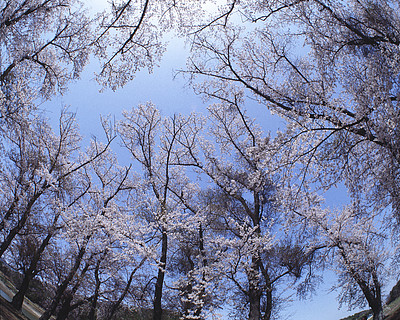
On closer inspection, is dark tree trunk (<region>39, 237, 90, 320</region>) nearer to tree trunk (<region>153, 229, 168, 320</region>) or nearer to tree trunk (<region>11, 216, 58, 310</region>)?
tree trunk (<region>11, 216, 58, 310</region>)

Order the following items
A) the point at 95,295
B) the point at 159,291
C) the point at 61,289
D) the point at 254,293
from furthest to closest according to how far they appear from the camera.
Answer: the point at 95,295, the point at 61,289, the point at 159,291, the point at 254,293

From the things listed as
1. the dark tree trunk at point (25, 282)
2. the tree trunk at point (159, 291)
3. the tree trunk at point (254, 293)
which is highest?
the tree trunk at point (254, 293)

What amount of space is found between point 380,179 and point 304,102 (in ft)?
6.64

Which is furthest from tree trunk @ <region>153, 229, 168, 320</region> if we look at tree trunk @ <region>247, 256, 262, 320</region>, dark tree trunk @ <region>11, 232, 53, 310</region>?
dark tree trunk @ <region>11, 232, 53, 310</region>

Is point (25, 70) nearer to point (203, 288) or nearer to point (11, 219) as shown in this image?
point (11, 219)

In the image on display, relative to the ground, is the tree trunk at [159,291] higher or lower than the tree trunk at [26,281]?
higher

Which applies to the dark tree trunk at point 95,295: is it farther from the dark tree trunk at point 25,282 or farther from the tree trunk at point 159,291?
the tree trunk at point 159,291

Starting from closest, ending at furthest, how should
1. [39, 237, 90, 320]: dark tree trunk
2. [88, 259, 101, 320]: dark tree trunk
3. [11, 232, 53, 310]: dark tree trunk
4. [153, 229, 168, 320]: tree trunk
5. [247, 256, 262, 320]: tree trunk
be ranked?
[247, 256, 262, 320]: tree trunk
[153, 229, 168, 320]: tree trunk
[39, 237, 90, 320]: dark tree trunk
[11, 232, 53, 310]: dark tree trunk
[88, 259, 101, 320]: dark tree trunk

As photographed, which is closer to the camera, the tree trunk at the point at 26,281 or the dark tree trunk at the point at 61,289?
the dark tree trunk at the point at 61,289

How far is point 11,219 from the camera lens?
30.8 feet

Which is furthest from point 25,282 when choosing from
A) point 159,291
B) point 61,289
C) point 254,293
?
point 254,293

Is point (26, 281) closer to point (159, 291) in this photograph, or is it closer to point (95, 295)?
point (95, 295)

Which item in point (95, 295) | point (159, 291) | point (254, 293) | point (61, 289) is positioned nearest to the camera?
point (254, 293)

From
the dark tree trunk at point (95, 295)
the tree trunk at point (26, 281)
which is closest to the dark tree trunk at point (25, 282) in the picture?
the tree trunk at point (26, 281)
